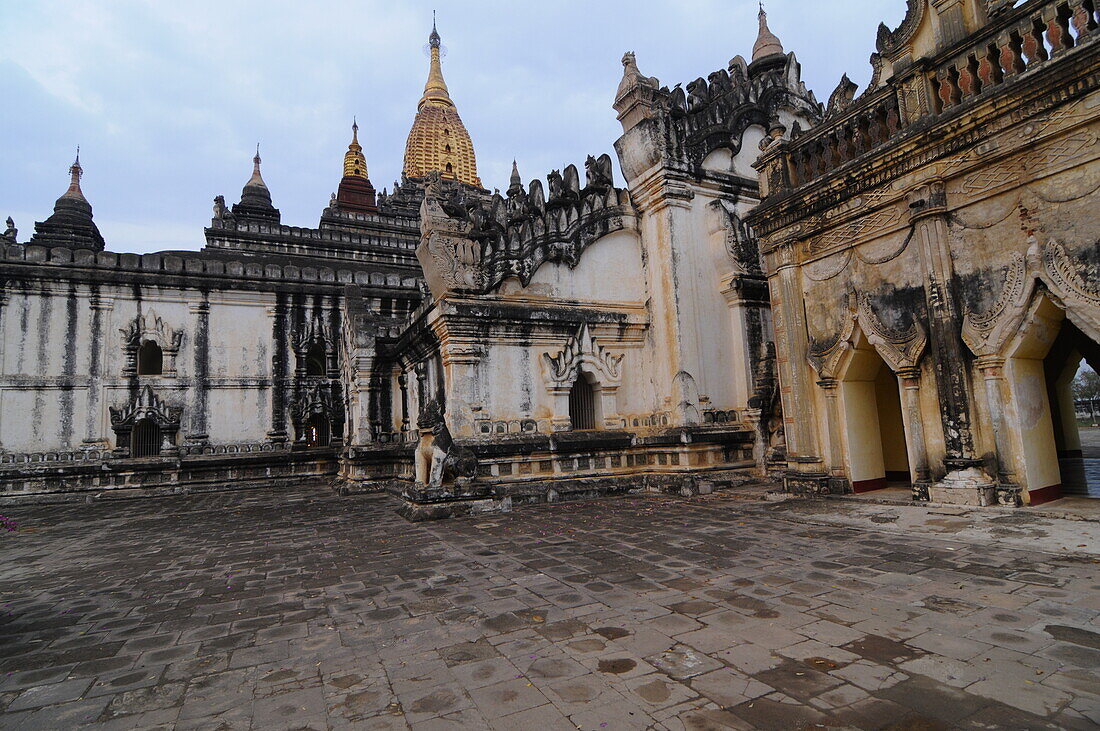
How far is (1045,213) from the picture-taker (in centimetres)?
754

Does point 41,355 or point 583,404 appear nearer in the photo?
point 583,404

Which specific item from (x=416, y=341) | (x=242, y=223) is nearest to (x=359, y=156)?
(x=242, y=223)

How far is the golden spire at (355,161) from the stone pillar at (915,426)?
40.3 m

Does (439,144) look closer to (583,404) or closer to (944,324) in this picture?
(583,404)

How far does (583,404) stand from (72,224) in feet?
97.3

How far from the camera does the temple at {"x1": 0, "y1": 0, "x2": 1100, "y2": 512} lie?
26.1 feet

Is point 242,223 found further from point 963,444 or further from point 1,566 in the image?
point 963,444

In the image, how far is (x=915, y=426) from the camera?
8906mm

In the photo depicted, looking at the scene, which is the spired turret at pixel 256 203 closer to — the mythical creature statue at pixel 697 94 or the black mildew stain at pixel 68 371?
the black mildew stain at pixel 68 371

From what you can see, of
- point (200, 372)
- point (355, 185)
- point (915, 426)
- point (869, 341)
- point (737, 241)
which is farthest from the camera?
point (355, 185)

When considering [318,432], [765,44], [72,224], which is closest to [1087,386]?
[765,44]

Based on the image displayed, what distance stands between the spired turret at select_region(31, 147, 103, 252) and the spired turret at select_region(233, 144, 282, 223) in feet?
21.9

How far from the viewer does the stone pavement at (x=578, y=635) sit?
133 inches

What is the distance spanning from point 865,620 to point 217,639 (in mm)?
5036
